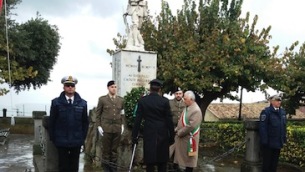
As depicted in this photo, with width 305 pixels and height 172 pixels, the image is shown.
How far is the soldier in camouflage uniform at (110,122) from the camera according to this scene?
24.8ft

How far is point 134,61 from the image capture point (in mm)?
10539

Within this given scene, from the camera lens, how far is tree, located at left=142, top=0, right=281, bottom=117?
22.4m

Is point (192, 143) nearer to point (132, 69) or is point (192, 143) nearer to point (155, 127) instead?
point (155, 127)

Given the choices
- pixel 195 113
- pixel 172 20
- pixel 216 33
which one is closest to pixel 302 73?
pixel 216 33

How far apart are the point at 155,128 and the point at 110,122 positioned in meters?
1.68

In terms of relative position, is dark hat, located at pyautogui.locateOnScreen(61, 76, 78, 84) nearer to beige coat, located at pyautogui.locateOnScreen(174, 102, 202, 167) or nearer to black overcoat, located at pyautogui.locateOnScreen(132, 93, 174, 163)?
black overcoat, located at pyautogui.locateOnScreen(132, 93, 174, 163)

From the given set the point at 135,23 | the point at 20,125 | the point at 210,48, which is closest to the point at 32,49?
the point at 20,125

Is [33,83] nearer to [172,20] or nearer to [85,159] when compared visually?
[172,20]

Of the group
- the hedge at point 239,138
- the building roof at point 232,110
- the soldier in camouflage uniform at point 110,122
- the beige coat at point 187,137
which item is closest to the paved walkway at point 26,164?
the hedge at point 239,138

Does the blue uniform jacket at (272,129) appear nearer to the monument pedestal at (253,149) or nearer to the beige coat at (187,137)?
the monument pedestal at (253,149)

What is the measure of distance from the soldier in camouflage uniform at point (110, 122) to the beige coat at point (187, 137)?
1.41 meters

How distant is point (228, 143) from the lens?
13625 mm

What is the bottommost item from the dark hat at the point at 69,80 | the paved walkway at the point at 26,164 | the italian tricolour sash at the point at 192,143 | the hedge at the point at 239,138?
the paved walkway at the point at 26,164

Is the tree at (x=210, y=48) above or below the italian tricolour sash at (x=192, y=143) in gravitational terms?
above
